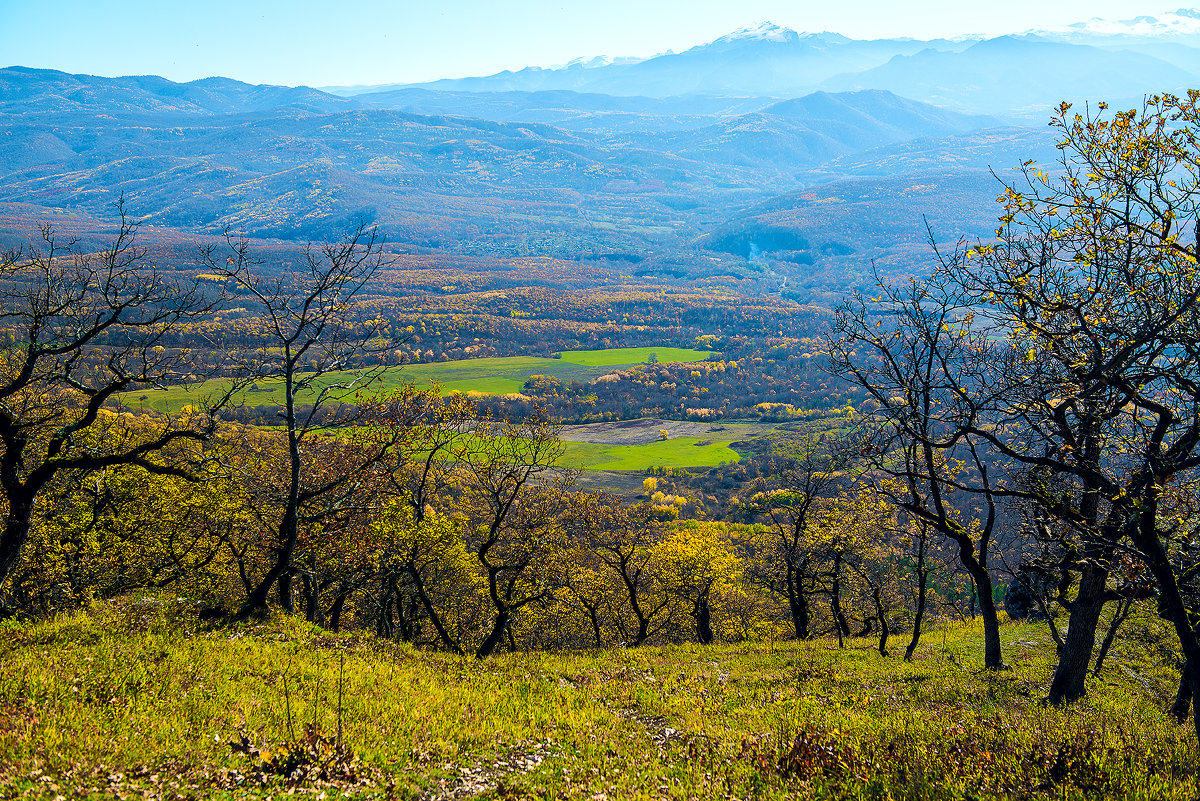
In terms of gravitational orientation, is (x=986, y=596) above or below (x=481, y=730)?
above

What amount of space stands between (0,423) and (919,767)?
1640 centimetres

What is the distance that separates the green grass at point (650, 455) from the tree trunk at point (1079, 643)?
81.3 m

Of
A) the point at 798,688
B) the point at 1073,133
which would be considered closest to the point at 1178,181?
the point at 1073,133

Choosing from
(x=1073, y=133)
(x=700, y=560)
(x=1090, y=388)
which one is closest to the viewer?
(x=1090, y=388)

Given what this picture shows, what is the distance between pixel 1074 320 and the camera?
1111 cm

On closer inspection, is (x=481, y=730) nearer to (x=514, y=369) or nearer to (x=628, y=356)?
(x=514, y=369)

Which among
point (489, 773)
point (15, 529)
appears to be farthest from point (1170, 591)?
point (15, 529)

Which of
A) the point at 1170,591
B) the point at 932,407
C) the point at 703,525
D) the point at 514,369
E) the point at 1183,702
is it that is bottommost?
the point at 703,525

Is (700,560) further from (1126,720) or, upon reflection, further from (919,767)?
(919,767)

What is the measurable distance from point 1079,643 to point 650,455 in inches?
3577

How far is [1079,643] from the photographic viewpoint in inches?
522

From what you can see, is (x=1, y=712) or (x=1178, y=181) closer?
(x=1, y=712)

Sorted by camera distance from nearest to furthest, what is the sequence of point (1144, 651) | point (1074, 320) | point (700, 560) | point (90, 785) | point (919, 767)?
point (90, 785) → point (919, 767) → point (1074, 320) → point (1144, 651) → point (700, 560)

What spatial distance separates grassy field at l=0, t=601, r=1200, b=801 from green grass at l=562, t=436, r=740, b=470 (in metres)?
80.1
